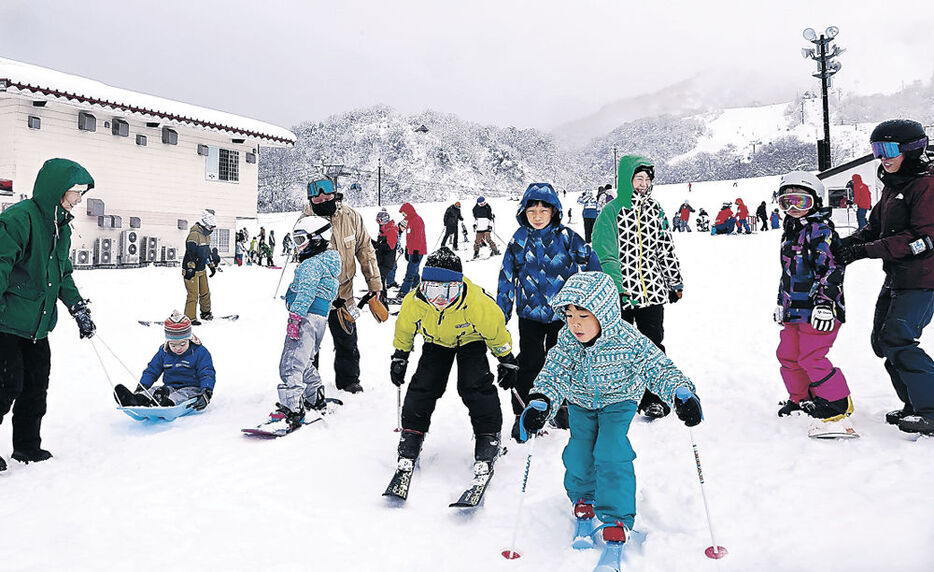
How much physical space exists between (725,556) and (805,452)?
146 cm

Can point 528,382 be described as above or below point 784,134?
below

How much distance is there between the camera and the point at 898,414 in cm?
421

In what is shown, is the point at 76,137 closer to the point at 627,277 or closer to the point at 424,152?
the point at 627,277

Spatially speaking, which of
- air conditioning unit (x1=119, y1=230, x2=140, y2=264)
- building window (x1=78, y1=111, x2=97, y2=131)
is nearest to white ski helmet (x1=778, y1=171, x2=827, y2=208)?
air conditioning unit (x1=119, y1=230, x2=140, y2=264)

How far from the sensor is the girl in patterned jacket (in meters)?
4.15

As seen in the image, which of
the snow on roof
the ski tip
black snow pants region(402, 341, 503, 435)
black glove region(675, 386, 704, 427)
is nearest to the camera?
the ski tip

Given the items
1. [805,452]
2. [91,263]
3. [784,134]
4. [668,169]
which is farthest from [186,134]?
[784,134]

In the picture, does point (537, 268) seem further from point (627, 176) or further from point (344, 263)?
point (344, 263)

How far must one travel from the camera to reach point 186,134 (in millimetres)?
22062

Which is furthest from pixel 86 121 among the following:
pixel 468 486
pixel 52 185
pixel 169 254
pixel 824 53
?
pixel 824 53

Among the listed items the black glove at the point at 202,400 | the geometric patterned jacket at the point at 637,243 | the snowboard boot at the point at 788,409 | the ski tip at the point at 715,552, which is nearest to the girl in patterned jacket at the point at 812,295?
the snowboard boot at the point at 788,409

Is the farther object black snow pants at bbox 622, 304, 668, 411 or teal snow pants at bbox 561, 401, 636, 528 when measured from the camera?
black snow pants at bbox 622, 304, 668, 411

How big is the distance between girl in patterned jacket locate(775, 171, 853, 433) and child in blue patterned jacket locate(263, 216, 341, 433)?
12.3ft

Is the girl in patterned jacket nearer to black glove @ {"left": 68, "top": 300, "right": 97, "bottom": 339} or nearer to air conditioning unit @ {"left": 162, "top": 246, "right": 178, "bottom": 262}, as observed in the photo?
black glove @ {"left": 68, "top": 300, "right": 97, "bottom": 339}
